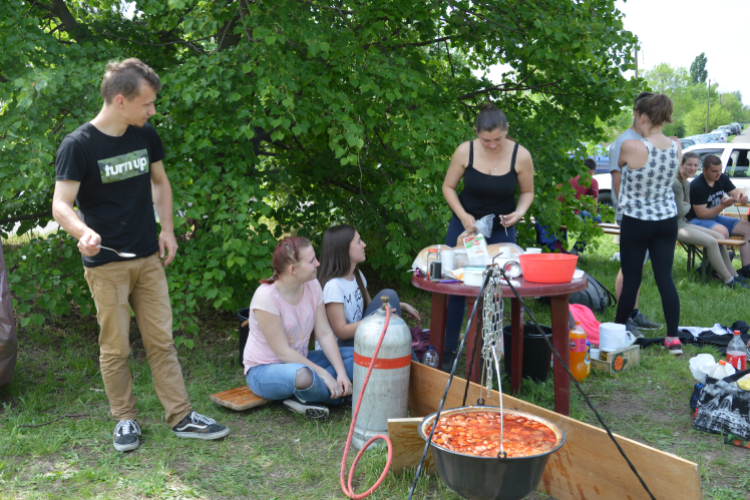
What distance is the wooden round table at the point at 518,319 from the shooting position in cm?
291

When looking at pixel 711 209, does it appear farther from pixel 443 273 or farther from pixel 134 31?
pixel 134 31

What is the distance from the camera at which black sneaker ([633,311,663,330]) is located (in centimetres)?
511

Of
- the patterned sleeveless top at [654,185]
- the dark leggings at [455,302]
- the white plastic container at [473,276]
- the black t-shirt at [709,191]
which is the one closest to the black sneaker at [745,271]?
the black t-shirt at [709,191]

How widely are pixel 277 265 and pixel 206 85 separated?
4.69 ft

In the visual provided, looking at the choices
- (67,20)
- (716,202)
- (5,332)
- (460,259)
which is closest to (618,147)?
(460,259)

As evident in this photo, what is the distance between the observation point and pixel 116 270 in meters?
2.88

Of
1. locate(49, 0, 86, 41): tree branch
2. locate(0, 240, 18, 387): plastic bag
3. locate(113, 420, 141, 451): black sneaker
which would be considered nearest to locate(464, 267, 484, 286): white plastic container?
locate(113, 420, 141, 451): black sneaker

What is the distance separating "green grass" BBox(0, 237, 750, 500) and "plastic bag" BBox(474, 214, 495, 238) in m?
0.98

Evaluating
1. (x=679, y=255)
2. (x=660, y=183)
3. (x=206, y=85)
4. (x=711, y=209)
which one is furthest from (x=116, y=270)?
(x=679, y=255)

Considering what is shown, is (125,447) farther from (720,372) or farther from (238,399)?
(720,372)

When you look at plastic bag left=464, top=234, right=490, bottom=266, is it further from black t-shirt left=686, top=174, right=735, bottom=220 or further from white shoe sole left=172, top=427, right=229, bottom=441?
black t-shirt left=686, top=174, right=735, bottom=220

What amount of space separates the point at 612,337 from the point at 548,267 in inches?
62.5

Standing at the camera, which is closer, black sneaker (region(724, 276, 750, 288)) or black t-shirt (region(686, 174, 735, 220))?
black sneaker (region(724, 276, 750, 288))

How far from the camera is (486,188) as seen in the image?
3.73 meters
